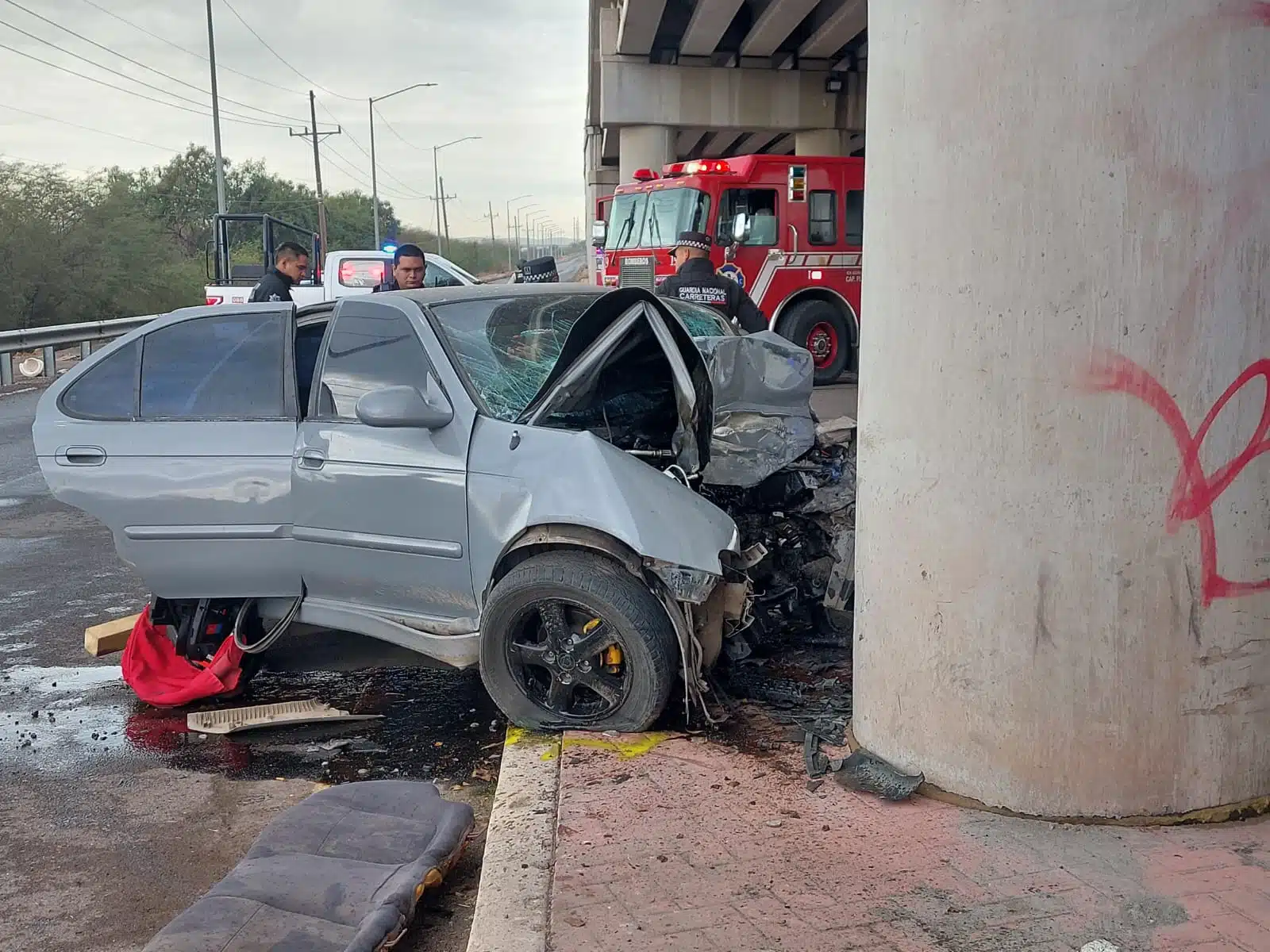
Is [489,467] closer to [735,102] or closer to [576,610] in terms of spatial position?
[576,610]

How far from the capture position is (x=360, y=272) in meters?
17.1

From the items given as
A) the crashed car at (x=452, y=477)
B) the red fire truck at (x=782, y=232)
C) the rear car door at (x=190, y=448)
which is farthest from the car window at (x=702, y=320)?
the red fire truck at (x=782, y=232)

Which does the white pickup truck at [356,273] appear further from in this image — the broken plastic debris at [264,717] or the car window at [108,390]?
the broken plastic debris at [264,717]

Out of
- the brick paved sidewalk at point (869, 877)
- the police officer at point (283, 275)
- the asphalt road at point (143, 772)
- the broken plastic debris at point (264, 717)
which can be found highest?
the police officer at point (283, 275)

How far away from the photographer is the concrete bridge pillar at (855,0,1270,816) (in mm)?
3133

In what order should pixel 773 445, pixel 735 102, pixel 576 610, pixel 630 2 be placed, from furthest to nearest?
pixel 735 102 → pixel 630 2 → pixel 773 445 → pixel 576 610

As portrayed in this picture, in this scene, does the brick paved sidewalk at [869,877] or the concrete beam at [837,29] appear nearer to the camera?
the brick paved sidewalk at [869,877]

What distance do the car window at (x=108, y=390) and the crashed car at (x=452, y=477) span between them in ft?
0.04

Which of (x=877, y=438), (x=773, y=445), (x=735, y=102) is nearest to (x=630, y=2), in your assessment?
(x=735, y=102)

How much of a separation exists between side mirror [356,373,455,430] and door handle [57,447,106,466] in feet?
4.33

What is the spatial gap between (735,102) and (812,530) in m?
21.8

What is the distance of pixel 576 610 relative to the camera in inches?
167

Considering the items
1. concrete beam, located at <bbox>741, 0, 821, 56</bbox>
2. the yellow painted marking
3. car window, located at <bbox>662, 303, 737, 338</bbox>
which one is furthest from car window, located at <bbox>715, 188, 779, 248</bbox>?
the yellow painted marking

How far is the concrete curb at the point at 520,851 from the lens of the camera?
2932 mm
